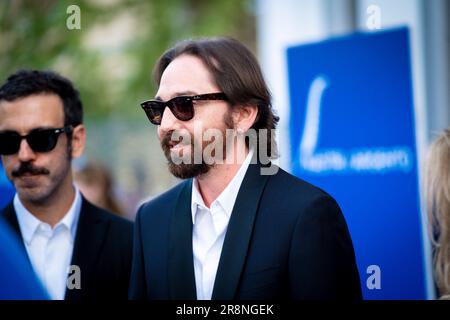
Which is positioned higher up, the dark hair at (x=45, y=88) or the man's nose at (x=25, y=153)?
the dark hair at (x=45, y=88)

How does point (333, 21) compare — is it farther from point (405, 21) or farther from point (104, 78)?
point (104, 78)

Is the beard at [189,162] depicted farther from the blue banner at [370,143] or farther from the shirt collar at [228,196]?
the blue banner at [370,143]

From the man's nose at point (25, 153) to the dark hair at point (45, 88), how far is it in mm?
218

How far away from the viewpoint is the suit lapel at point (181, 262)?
7.76ft

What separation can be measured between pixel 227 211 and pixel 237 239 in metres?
0.16

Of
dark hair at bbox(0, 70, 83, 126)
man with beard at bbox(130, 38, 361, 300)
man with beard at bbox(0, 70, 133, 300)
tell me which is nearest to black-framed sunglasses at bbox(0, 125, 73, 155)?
man with beard at bbox(0, 70, 133, 300)

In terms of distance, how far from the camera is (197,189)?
2510mm

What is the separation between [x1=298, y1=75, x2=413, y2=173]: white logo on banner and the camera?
3.72 meters

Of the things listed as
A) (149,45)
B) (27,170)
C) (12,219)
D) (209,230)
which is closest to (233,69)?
(209,230)

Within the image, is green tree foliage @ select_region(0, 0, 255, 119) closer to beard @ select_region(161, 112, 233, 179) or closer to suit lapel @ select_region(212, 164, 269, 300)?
beard @ select_region(161, 112, 233, 179)

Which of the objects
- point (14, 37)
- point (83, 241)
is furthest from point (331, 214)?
point (14, 37)

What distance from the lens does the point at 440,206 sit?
2.75m

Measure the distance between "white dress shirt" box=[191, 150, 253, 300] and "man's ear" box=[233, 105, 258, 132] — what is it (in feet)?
0.46

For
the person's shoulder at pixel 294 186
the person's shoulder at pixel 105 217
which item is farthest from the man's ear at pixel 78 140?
the person's shoulder at pixel 294 186
